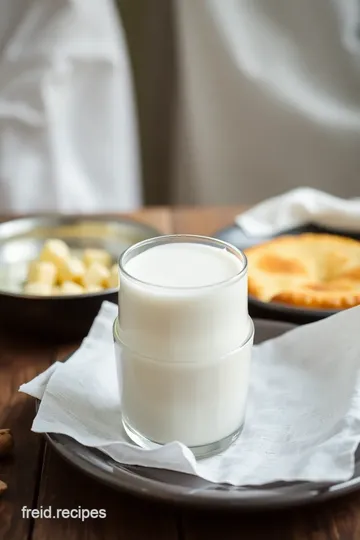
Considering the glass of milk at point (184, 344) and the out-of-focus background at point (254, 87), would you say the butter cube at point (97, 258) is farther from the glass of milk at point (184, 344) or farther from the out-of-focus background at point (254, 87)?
the out-of-focus background at point (254, 87)

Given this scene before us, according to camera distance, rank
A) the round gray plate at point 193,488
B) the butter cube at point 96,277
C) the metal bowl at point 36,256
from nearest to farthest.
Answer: the round gray plate at point 193,488 < the metal bowl at point 36,256 < the butter cube at point 96,277

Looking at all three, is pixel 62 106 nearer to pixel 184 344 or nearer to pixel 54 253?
pixel 54 253

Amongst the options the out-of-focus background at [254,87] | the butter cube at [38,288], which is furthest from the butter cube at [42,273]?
the out-of-focus background at [254,87]

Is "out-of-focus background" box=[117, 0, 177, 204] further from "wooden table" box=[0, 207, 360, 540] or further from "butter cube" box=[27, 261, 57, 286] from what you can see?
"wooden table" box=[0, 207, 360, 540]

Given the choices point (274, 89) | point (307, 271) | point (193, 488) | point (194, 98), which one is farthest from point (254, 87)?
point (193, 488)

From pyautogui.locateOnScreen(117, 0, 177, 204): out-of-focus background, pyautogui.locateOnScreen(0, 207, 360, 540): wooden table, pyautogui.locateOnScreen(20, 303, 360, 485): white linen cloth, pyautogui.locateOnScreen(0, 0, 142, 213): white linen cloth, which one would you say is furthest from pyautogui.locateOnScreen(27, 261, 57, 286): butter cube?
pyautogui.locateOnScreen(117, 0, 177, 204): out-of-focus background

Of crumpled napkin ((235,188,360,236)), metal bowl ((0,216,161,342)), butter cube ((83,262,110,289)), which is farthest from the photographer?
crumpled napkin ((235,188,360,236))
